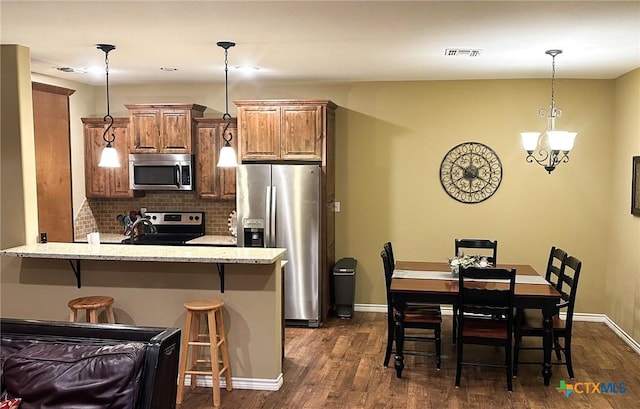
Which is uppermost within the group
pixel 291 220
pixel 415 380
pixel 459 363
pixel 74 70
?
pixel 74 70

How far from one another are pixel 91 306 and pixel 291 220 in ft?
7.48

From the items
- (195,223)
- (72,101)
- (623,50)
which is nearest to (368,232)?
(195,223)

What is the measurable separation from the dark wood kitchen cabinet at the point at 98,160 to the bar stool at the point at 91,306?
2596 millimetres

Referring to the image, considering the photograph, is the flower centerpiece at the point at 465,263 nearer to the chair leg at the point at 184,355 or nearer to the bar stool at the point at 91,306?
the chair leg at the point at 184,355

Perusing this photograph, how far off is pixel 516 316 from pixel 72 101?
523cm

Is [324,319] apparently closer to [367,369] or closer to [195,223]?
[367,369]

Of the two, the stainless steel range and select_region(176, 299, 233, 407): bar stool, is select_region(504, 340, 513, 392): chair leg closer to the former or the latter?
select_region(176, 299, 233, 407): bar stool

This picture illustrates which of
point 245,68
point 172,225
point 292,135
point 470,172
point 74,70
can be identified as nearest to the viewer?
point 245,68

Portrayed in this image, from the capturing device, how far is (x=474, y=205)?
639cm

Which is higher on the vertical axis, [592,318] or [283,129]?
[283,129]

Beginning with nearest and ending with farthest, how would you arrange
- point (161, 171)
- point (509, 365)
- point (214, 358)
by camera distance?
point (214, 358) → point (509, 365) → point (161, 171)

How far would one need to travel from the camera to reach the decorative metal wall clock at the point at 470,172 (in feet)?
20.8

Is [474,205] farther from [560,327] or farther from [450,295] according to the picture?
[450,295]

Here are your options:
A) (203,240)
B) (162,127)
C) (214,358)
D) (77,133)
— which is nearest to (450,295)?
(214,358)
